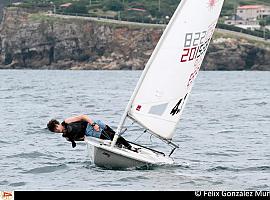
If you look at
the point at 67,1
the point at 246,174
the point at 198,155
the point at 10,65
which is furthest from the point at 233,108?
the point at 67,1

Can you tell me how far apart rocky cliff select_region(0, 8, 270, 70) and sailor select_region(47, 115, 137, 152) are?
403 feet

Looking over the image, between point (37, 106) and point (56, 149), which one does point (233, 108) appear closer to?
point (37, 106)

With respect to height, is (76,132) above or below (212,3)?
below

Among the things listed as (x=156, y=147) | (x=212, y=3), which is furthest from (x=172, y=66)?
(x=156, y=147)

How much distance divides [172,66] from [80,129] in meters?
2.63

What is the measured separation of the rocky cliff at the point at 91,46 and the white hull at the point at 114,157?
403 feet

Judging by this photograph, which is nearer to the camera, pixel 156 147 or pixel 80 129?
pixel 80 129

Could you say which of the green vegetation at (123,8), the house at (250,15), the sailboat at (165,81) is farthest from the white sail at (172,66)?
the house at (250,15)

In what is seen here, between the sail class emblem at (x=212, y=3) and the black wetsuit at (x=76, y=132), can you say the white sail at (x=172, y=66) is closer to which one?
the sail class emblem at (x=212, y=3)

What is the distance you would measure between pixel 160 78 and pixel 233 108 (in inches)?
1028

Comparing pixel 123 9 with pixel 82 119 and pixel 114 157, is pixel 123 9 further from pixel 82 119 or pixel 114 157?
pixel 114 157

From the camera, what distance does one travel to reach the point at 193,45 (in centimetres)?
1936

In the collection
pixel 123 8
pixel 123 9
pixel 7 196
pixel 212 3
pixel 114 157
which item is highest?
pixel 212 3

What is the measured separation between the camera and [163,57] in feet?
63.5
